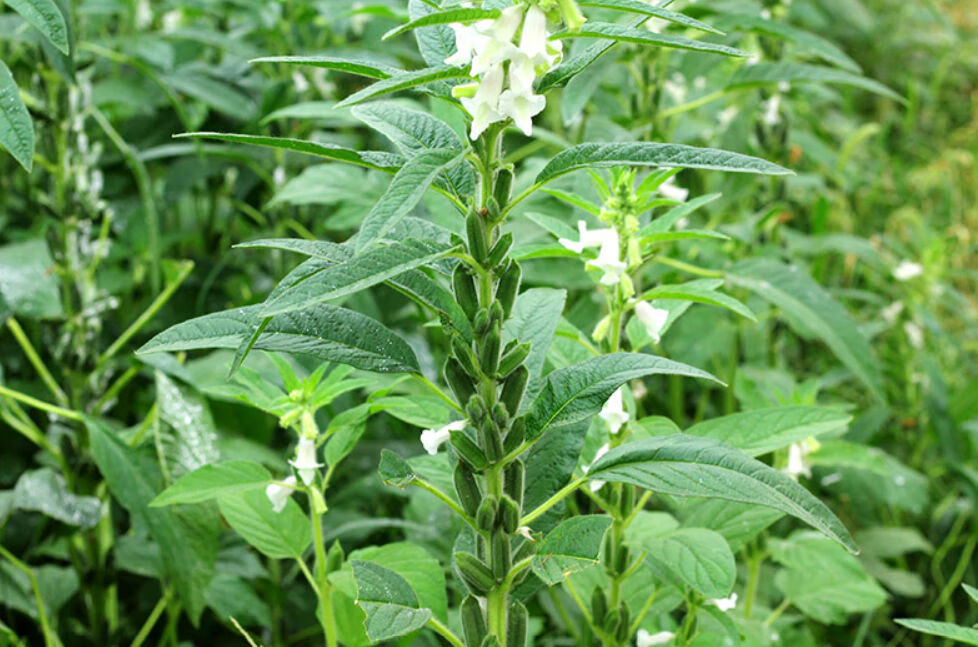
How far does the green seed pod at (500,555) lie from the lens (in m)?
0.81

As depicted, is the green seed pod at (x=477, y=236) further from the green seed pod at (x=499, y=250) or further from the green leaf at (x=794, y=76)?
the green leaf at (x=794, y=76)

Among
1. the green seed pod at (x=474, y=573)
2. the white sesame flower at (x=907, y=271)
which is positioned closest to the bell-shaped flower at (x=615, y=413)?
→ the green seed pod at (x=474, y=573)

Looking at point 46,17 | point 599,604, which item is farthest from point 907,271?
point 46,17

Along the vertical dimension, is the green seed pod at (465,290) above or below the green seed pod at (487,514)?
above

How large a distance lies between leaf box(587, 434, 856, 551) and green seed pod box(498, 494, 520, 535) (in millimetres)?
74

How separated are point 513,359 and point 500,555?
0.18m

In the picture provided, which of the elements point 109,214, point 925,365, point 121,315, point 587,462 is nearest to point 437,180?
point 587,462

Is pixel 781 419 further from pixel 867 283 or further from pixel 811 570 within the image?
pixel 867 283

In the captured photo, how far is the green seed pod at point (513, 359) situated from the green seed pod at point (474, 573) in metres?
0.16

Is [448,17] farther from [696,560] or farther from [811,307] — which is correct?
[811,307]

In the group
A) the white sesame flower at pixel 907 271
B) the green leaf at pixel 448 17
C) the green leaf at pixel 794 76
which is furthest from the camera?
the white sesame flower at pixel 907 271

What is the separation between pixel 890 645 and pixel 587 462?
42.8 inches

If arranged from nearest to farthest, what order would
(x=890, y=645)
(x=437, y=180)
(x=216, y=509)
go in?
(x=437, y=180) < (x=216, y=509) < (x=890, y=645)

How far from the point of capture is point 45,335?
1468 millimetres
